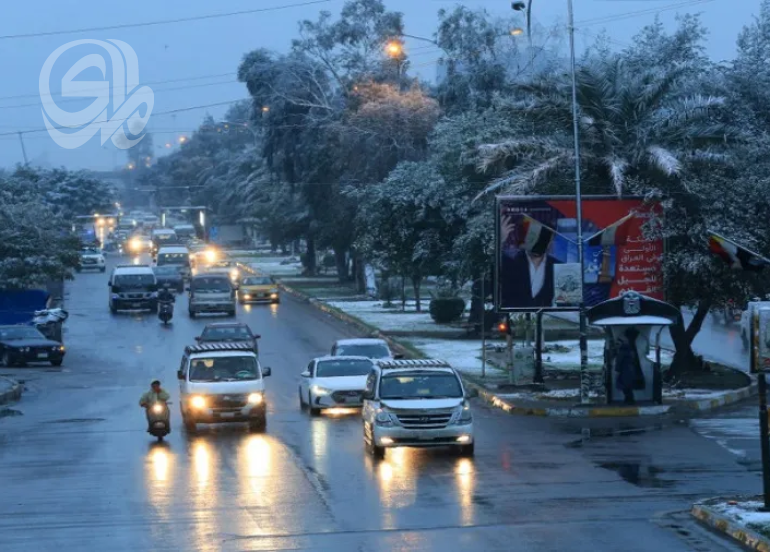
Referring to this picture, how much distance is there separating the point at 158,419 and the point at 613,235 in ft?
39.5

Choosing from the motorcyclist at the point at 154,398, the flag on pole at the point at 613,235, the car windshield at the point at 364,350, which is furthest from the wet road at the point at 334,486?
the flag on pole at the point at 613,235

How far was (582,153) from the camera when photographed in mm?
32688

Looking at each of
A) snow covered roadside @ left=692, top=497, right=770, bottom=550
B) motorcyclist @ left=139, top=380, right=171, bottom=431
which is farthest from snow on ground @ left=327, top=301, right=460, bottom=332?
snow covered roadside @ left=692, top=497, right=770, bottom=550

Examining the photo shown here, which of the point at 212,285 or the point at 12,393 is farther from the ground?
the point at 212,285

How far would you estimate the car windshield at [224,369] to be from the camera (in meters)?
27.8

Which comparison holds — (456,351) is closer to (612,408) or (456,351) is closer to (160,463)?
(612,408)

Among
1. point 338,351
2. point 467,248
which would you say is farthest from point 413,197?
point 338,351

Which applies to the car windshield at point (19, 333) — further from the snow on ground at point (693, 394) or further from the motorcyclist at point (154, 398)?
the snow on ground at point (693, 394)

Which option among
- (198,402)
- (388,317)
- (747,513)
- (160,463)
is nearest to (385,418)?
(160,463)

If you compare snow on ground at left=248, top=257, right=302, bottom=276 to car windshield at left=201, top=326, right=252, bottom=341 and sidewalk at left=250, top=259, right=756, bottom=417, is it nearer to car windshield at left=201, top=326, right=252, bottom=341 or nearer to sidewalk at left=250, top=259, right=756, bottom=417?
sidewalk at left=250, top=259, right=756, bottom=417

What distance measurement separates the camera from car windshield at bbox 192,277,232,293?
6053cm

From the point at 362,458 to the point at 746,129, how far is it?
1780 centimetres

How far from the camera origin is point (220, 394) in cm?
2703

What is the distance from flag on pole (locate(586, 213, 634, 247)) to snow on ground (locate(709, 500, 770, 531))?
51.4 ft
